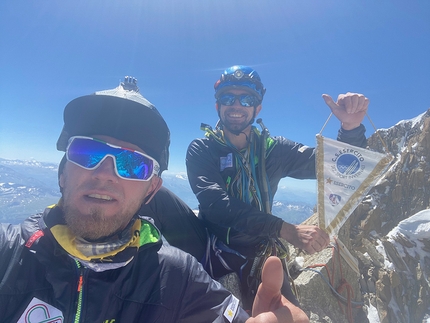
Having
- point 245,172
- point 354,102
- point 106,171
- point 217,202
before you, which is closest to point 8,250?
point 106,171

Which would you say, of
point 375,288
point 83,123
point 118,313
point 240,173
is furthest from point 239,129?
point 375,288

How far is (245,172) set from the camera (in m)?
4.70

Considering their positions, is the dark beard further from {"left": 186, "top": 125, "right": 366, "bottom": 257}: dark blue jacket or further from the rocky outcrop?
the rocky outcrop

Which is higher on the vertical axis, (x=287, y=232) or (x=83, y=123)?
(x=83, y=123)

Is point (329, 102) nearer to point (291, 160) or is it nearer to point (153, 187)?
point (291, 160)

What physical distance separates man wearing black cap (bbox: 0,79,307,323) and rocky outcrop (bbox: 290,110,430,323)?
10.9 ft

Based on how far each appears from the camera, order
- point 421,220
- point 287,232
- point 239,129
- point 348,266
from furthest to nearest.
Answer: point 421,220
point 348,266
point 239,129
point 287,232

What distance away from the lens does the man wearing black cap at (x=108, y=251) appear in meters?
2.05

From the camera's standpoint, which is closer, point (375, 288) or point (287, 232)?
point (287, 232)

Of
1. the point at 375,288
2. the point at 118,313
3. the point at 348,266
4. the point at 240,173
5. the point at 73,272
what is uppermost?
the point at 240,173

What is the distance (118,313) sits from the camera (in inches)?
89.7

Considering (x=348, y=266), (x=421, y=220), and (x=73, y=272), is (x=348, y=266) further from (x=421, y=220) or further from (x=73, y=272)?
(x=421, y=220)

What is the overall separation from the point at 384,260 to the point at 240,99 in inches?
983

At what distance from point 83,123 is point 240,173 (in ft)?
9.48
